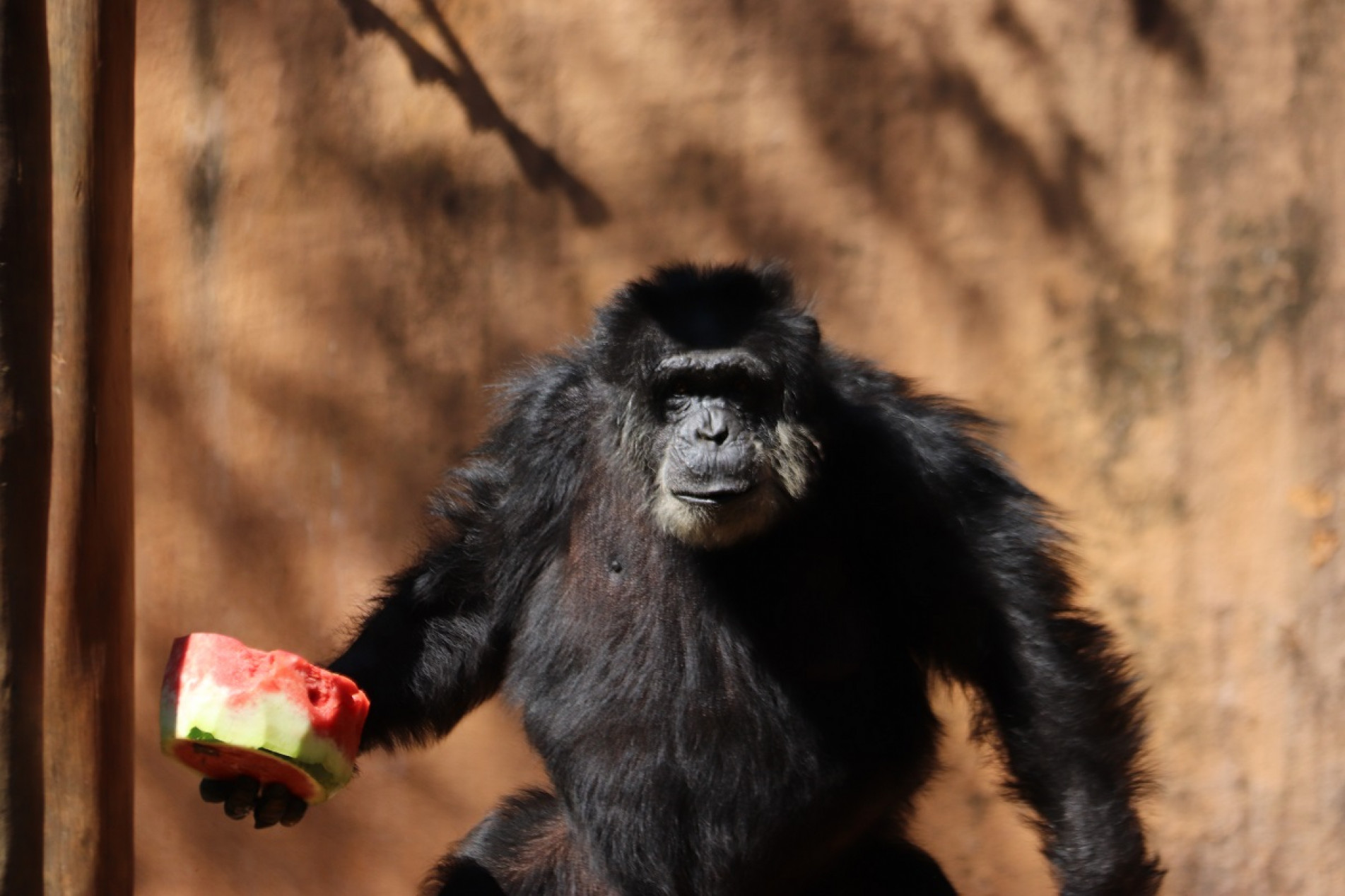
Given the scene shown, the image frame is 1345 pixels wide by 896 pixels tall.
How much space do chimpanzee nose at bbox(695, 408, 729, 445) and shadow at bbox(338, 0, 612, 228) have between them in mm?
1989

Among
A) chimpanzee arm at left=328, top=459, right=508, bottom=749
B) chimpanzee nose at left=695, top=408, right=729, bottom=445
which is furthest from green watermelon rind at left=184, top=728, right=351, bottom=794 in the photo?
chimpanzee nose at left=695, top=408, right=729, bottom=445

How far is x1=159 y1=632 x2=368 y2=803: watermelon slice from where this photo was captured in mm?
3609

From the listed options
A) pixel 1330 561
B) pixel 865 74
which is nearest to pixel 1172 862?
pixel 1330 561

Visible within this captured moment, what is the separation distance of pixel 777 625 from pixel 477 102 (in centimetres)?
284

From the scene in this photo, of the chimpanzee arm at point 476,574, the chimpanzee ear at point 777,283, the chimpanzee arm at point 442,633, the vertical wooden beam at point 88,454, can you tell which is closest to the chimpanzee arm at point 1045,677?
the chimpanzee ear at point 777,283

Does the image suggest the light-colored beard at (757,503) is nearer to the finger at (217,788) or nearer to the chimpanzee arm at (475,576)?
the chimpanzee arm at (475,576)

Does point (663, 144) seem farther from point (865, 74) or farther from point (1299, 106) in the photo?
point (1299, 106)

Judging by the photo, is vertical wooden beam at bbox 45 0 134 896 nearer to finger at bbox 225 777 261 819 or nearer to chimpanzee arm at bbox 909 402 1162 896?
finger at bbox 225 777 261 819

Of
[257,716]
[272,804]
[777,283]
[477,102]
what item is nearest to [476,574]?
[272,804]

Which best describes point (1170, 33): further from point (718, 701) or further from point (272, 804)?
point (272, 804)

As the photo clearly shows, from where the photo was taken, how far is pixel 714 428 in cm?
421

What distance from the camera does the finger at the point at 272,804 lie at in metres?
3.95

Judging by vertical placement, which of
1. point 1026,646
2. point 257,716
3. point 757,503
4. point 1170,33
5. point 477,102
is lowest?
point 257,716

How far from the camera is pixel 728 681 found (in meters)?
4.30
